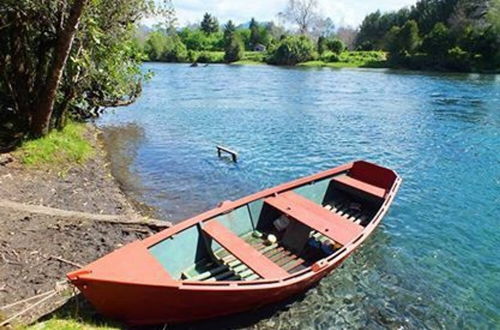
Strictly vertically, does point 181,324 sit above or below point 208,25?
below

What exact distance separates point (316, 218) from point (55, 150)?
29.5 feet

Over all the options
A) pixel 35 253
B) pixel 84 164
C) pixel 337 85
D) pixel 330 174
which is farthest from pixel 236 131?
pixel 337 85

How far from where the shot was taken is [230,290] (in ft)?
21.8

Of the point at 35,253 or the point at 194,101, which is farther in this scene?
the point at 194,101

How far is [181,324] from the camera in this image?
7020mm

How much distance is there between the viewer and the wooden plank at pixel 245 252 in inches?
286

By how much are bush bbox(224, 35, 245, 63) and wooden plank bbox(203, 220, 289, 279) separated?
8722cm

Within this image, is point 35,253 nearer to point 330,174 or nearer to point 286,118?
point 330,174

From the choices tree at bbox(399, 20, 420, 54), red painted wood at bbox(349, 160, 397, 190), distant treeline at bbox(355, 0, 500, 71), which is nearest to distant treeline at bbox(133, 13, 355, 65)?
distant treeline at bbox(355, 0, 500, 71)

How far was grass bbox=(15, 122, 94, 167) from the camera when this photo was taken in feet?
42.2

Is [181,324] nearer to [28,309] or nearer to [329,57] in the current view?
[28,309]

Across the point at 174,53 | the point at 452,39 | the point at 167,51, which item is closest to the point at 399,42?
the point at 452,39

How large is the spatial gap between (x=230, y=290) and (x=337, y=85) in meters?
43.3

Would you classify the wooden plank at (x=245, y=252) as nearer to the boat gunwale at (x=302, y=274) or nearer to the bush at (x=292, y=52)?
the boat gunwale at (x=302, y=274)
